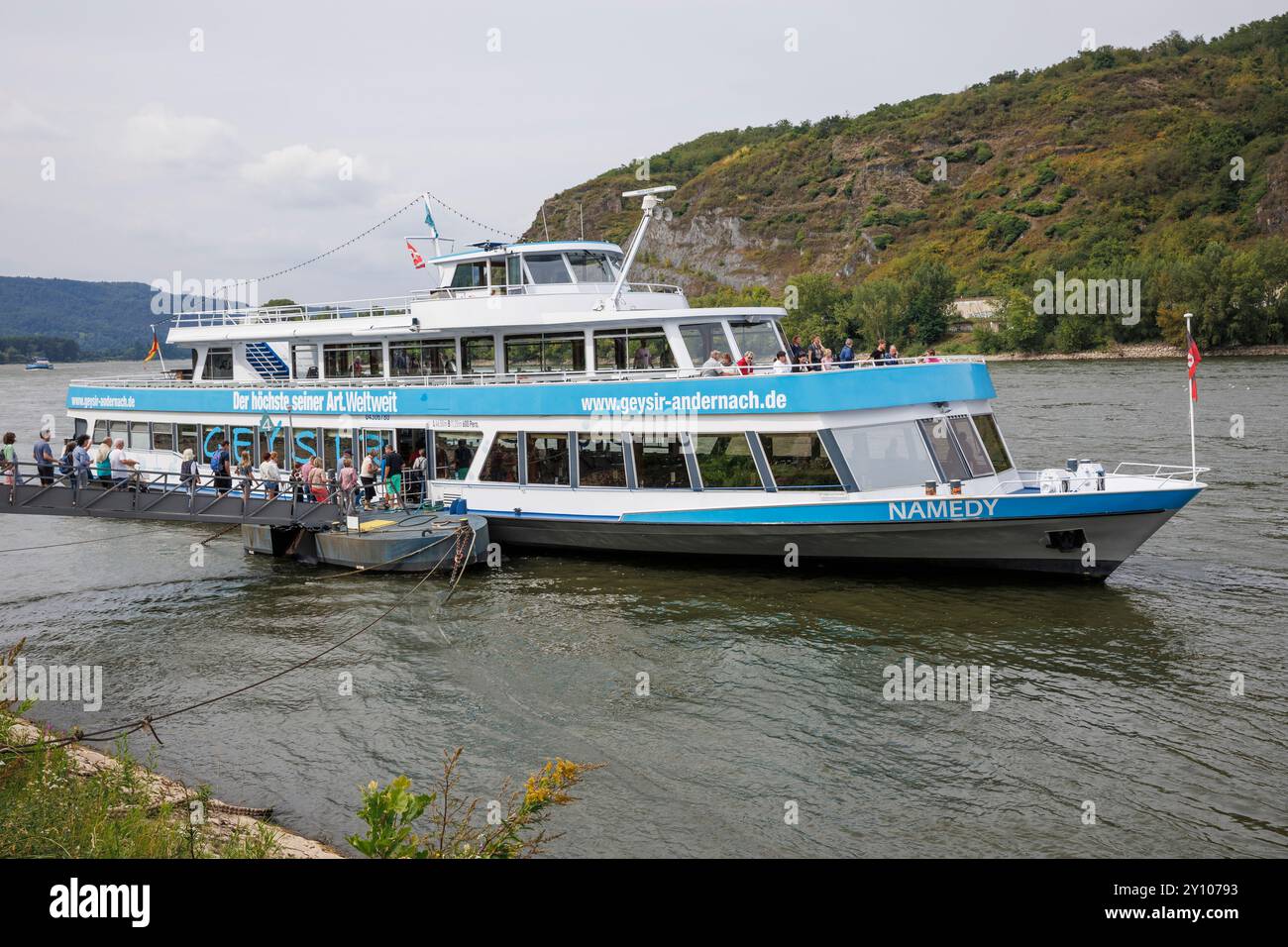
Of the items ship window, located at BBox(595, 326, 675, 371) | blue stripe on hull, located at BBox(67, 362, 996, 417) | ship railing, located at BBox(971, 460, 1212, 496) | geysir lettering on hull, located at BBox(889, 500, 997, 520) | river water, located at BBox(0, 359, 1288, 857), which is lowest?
river water, located at BBox(0, 359, 1288, 857)

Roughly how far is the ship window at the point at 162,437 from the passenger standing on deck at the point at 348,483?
6.87 meters

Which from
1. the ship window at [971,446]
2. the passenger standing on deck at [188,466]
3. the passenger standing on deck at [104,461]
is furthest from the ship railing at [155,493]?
the ship window at [971,446]

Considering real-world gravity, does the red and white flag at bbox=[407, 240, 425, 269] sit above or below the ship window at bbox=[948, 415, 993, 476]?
above

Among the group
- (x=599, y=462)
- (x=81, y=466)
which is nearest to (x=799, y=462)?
(x=599, y=462)

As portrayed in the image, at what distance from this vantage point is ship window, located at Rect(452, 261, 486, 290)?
20.4 m

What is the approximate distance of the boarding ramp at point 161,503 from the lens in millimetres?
18172

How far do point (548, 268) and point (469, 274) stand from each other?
185 centimetres

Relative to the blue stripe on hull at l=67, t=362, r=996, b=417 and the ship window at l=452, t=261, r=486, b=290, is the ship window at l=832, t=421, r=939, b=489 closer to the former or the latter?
the blue stripe on hull at l=67, t=362, r=996, b=417

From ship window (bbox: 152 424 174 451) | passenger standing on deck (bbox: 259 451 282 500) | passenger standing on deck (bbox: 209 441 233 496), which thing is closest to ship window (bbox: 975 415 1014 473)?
passenger standing on deck (bbox: 259 451 282 500)

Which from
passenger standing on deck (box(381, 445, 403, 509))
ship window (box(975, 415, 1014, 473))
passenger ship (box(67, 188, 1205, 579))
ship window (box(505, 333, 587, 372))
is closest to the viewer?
passenger ship (box(67, 188, 1205, 579))

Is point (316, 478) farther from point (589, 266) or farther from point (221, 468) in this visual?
point (589, 266)

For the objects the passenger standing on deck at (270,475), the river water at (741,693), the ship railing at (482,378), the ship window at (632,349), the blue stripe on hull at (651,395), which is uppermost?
the ship window at (632,349)

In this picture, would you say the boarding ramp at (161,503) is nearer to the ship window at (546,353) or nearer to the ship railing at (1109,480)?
the ship window at (546,353)

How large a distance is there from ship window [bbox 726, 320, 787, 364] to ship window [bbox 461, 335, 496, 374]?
193 inches
